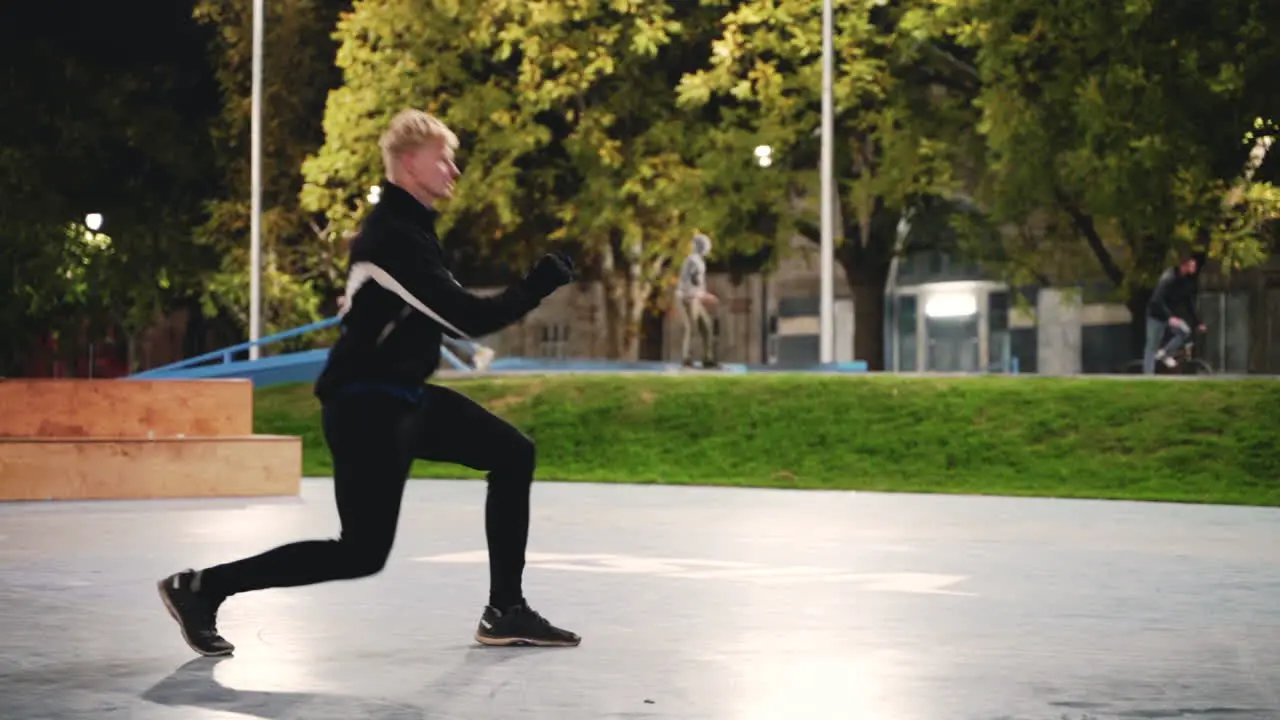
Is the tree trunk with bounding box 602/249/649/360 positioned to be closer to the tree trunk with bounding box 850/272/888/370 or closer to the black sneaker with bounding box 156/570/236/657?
the tree trunk with bounding box 850/272/888/370

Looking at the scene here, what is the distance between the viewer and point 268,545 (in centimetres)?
1543

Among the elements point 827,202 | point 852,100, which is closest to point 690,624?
point 827,202

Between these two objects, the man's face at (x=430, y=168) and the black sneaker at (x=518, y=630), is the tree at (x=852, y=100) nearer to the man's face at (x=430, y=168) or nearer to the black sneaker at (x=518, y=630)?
the black sneaker at (x=518, y=630)

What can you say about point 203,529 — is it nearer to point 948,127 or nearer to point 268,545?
point 268,545

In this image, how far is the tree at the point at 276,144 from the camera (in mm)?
46719

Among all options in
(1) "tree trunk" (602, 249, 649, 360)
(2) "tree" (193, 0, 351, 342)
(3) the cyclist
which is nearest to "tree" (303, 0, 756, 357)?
(1) "tree trunk" (602, 249, 649, 360)

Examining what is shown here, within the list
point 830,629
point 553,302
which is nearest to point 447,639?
point 830,629

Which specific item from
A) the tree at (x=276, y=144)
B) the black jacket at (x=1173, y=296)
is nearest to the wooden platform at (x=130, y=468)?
the black jacket at (x=1173, y=296)

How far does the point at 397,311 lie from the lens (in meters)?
8.96

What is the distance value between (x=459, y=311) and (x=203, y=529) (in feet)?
27.4

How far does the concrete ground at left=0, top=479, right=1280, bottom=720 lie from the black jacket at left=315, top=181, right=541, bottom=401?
1101 mm

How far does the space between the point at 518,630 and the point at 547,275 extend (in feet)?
5.36

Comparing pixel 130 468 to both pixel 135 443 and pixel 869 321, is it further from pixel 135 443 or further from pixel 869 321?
pixel 869 321

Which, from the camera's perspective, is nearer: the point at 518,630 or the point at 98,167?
the point at 518,630
